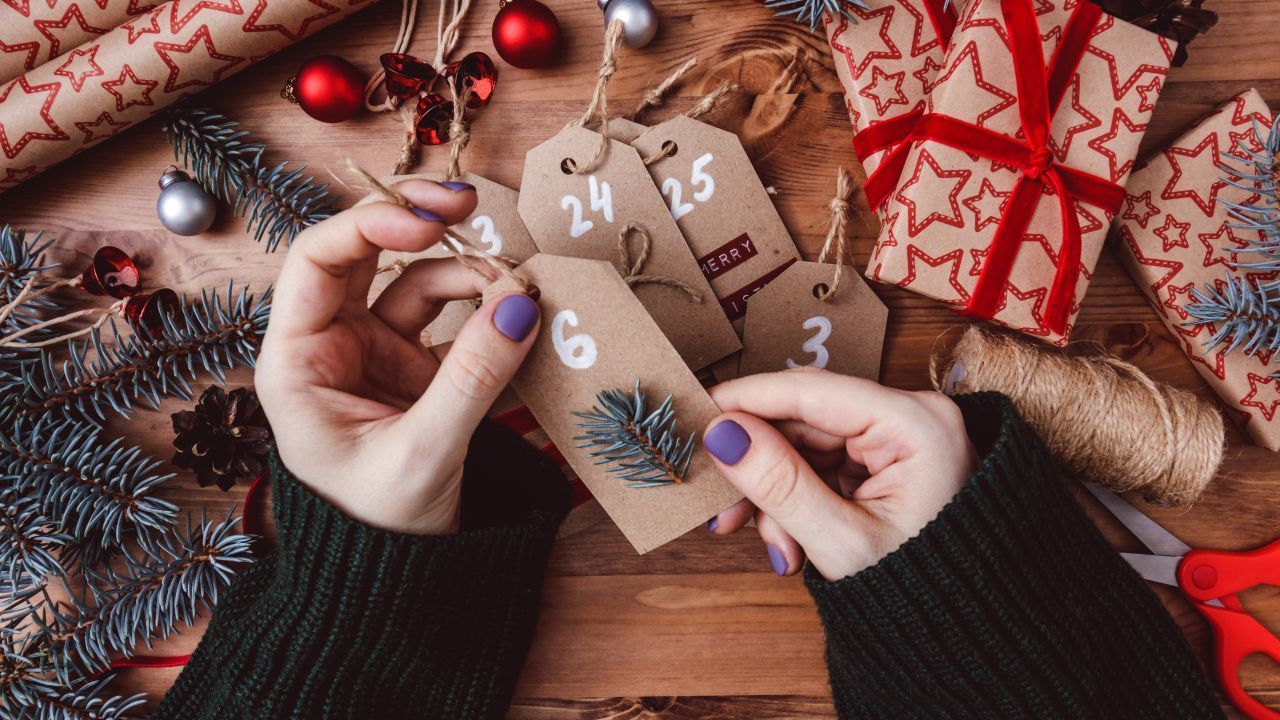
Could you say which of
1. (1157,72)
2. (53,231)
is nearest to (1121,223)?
(1157,72)

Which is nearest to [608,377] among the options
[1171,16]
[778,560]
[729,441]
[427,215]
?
[729,441]

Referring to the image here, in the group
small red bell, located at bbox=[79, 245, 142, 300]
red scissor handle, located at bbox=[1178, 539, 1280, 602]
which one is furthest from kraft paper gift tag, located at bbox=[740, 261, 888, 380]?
small red bell, located at bbox=[79, 245, 142, 300]

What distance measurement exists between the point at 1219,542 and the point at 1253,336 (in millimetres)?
369

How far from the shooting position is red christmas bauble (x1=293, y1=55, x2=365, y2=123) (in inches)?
47.0

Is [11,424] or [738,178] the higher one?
[738,178]

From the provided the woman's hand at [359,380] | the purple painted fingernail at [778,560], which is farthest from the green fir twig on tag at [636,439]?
the purple painted fingernail at [778,560]

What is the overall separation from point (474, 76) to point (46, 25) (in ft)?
2.25

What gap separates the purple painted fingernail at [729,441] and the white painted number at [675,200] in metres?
0.39

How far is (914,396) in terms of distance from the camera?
1.03m

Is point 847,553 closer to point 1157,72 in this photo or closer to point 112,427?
point 1157,72

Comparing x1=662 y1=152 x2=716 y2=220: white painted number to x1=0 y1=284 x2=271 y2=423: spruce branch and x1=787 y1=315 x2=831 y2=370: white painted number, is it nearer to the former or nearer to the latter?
x1=787 y1=315 x2=831 y2=370: white painted number

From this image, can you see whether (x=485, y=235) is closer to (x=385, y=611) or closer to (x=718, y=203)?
(x=718, y=203)

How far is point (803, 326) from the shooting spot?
1201 mm

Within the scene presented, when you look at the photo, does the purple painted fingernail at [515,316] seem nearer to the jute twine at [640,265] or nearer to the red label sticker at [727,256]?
the jute twine at [640,265]
